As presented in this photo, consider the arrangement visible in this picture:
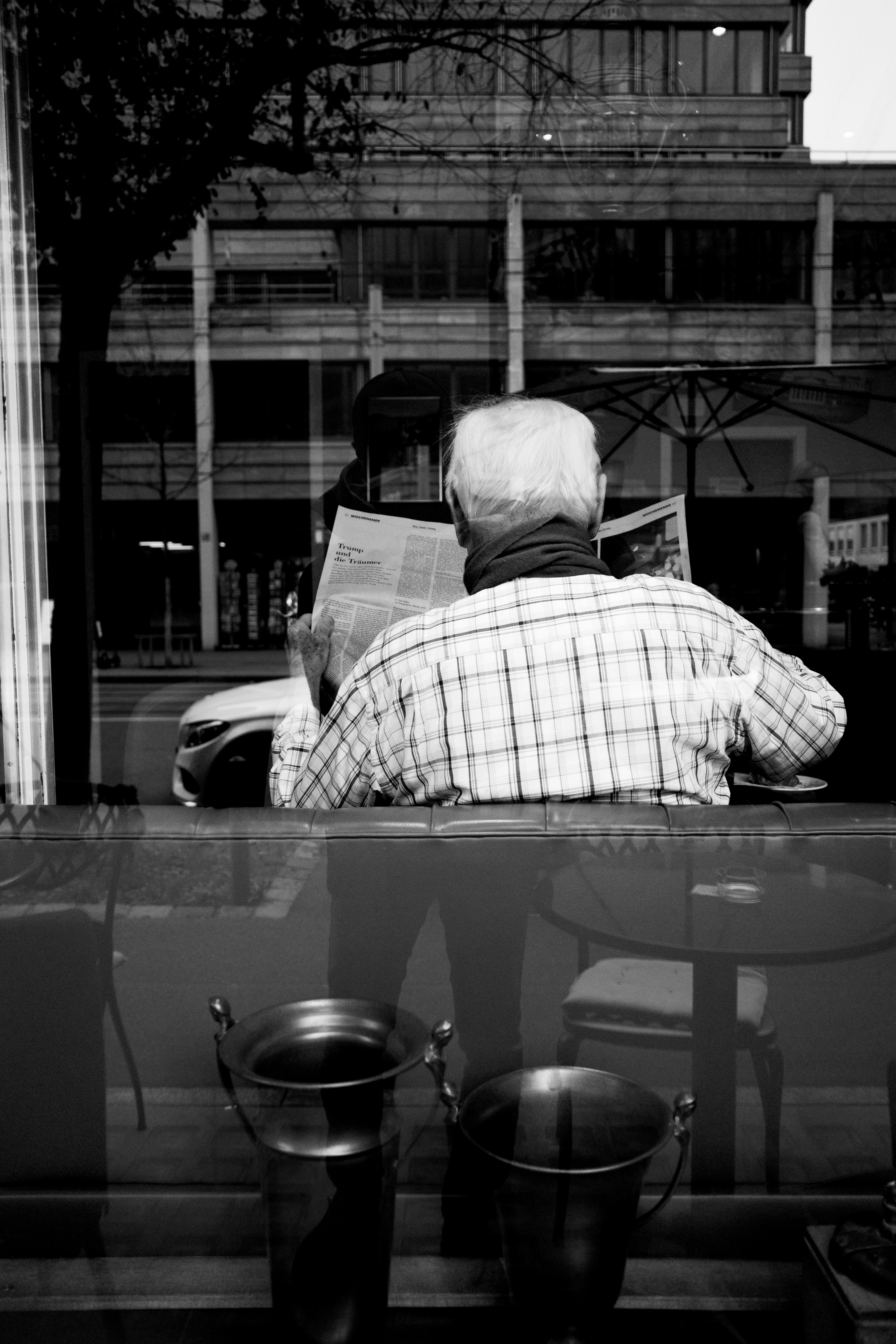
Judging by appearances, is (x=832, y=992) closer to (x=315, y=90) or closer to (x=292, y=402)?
(x=315, y=90)

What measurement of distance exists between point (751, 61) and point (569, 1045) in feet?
14.8

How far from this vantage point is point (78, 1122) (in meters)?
1.45

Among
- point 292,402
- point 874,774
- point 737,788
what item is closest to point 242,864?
point 737,788

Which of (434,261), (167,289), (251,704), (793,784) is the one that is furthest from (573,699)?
(167,289)

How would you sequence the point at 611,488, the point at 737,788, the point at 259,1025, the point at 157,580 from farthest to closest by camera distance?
the point at 157,580 < the point at 611,488 < the point at 737,788 < the point at 259,1025

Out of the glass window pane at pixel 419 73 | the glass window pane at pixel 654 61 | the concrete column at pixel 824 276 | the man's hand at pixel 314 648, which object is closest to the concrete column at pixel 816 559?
the concrete column at pixel 824 276

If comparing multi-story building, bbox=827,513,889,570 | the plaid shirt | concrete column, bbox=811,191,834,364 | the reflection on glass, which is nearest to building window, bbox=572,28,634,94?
concrete column, bbox=811,191,834,364

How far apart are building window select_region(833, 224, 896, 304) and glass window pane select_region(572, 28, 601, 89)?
1.99m

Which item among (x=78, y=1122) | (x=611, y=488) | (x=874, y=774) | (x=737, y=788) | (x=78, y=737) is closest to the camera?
(x=78, y=1122)

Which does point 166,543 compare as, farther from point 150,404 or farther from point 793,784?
point 793,784

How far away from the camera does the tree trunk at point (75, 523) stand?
322 cm

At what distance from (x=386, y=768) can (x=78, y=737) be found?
2.26 metres

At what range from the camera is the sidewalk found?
294 inches

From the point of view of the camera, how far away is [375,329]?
7164mm
